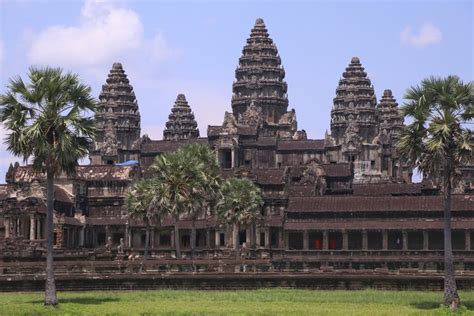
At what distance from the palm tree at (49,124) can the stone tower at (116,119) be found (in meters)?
116

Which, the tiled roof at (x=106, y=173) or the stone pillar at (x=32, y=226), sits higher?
the tiled roof at (x=106, y=173)

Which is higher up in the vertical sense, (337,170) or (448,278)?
(337,170)

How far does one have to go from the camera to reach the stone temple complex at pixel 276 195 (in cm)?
10481

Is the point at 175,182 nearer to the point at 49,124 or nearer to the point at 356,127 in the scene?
the point at 49,124

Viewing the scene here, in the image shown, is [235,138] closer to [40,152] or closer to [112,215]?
[112,215]

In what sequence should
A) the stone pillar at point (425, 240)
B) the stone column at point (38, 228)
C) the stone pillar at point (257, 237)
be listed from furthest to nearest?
the stone pillar at point (257, 237), the stone column at point (38, 228), the stone pillar at point (425, 240)

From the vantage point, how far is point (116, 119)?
577ft

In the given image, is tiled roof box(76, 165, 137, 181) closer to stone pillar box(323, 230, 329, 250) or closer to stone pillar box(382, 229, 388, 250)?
stone pillar box(323, 230, 329, 250)

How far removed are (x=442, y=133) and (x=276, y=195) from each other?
242 feet

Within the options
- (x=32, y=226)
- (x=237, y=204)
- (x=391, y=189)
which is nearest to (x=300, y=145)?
(x=391, y=189)

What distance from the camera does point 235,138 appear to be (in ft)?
491

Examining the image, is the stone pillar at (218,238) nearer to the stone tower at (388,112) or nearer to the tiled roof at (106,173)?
the tiled roof at (106,173)

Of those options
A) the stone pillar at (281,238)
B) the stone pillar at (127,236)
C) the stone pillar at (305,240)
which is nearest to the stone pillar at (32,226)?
the stone pillar at (127,236)

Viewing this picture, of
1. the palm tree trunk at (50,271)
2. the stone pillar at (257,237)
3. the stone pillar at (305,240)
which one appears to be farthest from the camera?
the stone pillar at (257,237)
